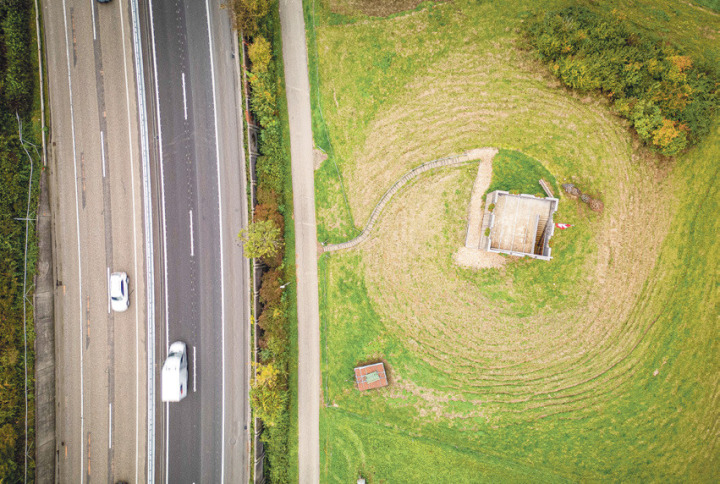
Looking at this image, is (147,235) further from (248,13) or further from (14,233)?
(248,13)

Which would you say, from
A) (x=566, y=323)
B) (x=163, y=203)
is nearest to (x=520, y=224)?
(x=566, y=323)

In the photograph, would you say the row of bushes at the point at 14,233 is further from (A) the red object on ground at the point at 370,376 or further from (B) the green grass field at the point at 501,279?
(A) the red object on ground at the point at 370,376

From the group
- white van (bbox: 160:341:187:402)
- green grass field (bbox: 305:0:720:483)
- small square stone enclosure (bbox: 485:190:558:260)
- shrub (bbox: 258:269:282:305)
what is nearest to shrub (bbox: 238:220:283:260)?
shrub (bbox: 258:269:282:305)

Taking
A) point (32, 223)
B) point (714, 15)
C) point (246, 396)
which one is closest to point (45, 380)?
point (32, 223)

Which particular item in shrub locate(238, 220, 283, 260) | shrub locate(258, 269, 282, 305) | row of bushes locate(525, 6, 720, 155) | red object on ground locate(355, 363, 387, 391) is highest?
row of bushes locate(525, 6, 720, 155)

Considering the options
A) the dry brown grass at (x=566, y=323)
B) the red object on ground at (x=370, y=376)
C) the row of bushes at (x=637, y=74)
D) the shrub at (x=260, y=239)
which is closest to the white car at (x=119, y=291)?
the shrub at (x=260, y=239)

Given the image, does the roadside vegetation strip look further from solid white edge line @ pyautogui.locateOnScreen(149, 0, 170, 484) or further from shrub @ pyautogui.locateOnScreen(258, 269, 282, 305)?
solid white edge line @ pyautogui.locateOnScreen(149, 0, 170, 484)
